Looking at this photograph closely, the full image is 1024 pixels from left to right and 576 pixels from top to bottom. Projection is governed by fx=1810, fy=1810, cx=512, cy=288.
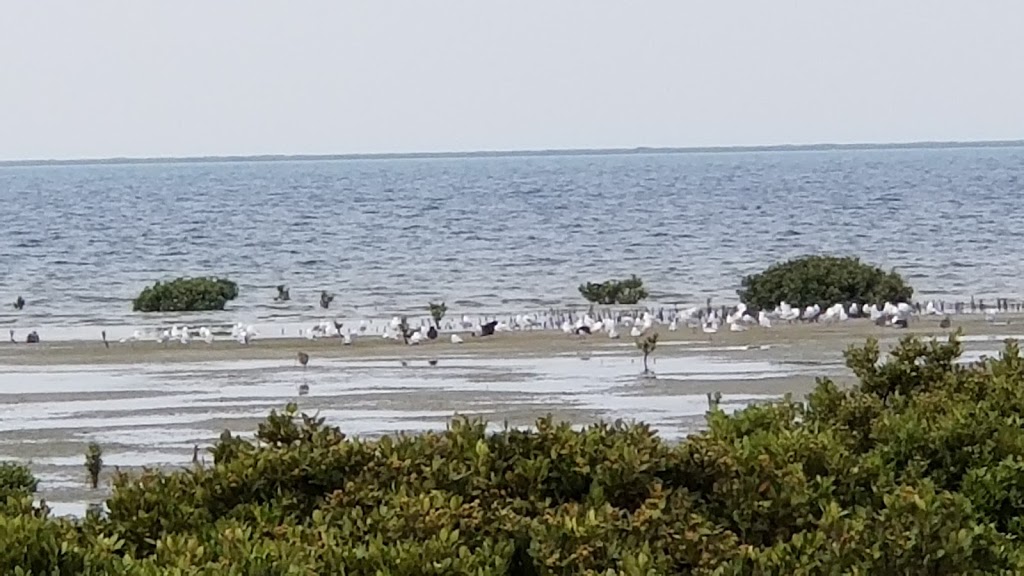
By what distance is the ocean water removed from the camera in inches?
1361

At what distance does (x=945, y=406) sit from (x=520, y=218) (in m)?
63.5

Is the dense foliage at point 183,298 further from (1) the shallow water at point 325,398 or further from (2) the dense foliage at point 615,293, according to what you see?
(1) the shallow water at point 325,398

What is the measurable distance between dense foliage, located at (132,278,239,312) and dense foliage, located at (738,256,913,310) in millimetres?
8790

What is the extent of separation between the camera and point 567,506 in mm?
4559

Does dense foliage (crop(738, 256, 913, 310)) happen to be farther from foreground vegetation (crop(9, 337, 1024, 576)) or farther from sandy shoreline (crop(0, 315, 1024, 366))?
foreground vegetation (crop(9, 337, 1024, 576))

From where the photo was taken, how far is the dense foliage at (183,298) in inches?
1144

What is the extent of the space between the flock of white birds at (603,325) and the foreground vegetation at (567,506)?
50.7 feet

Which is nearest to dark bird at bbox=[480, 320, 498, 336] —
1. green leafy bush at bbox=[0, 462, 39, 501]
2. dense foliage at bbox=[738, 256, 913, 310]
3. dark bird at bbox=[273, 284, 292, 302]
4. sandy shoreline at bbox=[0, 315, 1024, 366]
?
sandy shoreline at bbox=[0, 315, 1024, 366]

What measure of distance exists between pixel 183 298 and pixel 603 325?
31.0 feet

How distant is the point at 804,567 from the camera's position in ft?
13.9

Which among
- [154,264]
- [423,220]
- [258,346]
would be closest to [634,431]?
[258,346]

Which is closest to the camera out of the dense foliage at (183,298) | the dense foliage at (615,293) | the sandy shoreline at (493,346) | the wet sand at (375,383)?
the wet sand at (375,383)

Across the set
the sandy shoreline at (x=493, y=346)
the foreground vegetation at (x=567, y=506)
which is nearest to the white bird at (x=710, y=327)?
the sandy shoreline at (x=493, y=346)

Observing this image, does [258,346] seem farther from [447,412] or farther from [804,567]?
[804,567]
